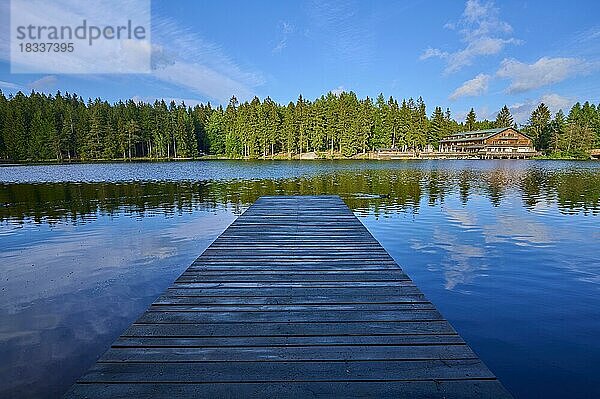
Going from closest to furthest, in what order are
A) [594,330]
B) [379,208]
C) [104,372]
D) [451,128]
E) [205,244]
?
[104,372], [594,330], [205,244], [379,208], [451,128]

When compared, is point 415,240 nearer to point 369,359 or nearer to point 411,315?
point 411,315

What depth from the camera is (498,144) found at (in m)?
91.8

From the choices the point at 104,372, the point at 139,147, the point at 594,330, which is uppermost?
the point at 139,147

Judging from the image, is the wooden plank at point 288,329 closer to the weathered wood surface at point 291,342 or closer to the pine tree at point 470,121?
the weathered wood surface at point 291,342

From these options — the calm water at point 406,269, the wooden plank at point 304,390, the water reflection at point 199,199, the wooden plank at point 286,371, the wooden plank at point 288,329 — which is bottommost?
the calm water at point 406,269

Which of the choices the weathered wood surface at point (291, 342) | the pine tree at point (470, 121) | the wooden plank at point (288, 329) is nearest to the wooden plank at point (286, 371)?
the weathered wood surface at point (291, 342)

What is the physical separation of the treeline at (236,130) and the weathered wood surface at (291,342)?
81.7m

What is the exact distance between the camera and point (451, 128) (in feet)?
378

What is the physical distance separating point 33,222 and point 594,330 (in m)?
16.7

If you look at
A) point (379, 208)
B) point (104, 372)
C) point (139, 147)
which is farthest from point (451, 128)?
point (104, 372)

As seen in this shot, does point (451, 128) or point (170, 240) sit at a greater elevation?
point (451, 128)

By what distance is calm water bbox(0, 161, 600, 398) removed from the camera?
198 inches

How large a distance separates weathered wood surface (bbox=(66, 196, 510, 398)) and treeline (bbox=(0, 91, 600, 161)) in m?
81.7

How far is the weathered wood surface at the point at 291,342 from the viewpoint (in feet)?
9.60
